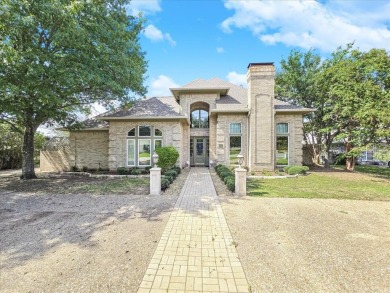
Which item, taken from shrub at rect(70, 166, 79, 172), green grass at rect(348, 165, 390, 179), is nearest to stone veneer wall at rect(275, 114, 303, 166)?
green grass at rect(348, 165, 390, 179)

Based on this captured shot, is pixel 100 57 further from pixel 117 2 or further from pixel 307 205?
pixel 307 205

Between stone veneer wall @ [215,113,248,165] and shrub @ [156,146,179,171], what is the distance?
4019mm

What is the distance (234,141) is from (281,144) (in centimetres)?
363

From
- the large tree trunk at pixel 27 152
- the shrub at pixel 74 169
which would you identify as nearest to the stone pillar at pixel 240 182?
the large tree trunk at pixel 27 152

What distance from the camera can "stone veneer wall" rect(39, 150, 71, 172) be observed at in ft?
53.6

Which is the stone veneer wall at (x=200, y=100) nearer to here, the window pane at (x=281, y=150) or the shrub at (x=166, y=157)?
the shrub at (x=166, y=157)

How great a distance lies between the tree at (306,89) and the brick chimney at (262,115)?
6.11 m

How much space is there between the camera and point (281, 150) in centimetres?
1594

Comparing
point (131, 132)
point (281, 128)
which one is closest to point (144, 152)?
point (131, 132)

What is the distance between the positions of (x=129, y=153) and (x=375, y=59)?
686 inches

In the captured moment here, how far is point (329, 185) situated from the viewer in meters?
10.3

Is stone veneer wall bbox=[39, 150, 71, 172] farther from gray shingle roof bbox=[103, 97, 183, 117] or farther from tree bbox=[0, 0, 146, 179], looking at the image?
gray shingle roof bbox=[103, 97, 183, 117]

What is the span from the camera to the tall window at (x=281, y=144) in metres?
15.9

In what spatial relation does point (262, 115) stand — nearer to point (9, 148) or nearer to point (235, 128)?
point (235, 128)
